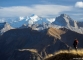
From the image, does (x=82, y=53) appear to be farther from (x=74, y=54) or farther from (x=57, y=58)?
(x=57, y=58)

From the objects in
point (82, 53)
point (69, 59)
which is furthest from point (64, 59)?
point (82, 53)

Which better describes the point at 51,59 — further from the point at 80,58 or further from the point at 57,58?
the point at 80,58

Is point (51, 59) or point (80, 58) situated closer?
point (80, 58)

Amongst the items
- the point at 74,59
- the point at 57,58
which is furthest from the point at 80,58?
the point at 57,58

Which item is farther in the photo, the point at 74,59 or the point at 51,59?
the point at 51,59

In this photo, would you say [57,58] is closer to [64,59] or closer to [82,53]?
[64,59]

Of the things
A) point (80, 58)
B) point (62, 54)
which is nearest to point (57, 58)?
point (62, 54)
